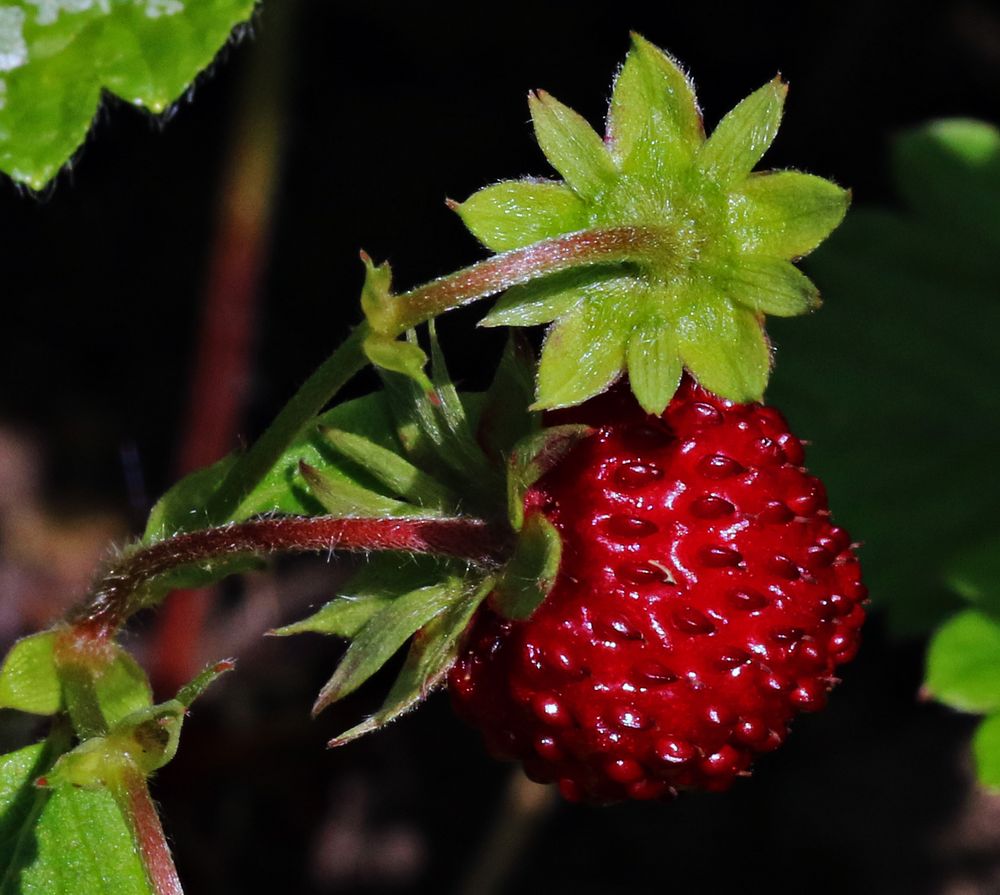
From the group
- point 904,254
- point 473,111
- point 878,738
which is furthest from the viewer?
point 473,111

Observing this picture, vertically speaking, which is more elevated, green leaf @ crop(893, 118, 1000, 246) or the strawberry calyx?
the strawberry calyx

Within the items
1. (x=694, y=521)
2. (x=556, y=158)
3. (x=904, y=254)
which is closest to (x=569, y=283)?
(x=556, y=158)

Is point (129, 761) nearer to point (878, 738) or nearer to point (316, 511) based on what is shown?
point (316, 511)

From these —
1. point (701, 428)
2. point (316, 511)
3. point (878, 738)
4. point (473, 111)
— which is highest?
point (473, 111)

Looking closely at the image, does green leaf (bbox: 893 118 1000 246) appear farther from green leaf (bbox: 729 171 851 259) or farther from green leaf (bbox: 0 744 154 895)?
green leaf (bbox: 0 744 154 895)

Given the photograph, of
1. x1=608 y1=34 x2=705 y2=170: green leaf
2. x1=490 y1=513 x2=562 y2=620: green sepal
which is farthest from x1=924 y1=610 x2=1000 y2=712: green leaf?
x1=608 y1=34 x2=705 y2=170: green leaf

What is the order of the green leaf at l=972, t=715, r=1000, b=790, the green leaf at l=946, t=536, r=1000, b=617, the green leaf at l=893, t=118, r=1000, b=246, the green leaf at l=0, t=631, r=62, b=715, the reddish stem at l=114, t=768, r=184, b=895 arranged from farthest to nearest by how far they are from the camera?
the green leaf at l=893, t=118, r=1000, b=246 < the green leaf at l=946, t=536, r=1000, b=617 < the green leaf at l=972, t=715, r=1000, b=790 < the green leaf at l=0, t=631, r=62, b=715 < the reddish stem at l=114, t=768, r=184, b=895
